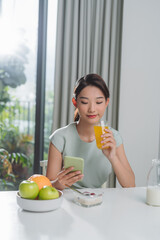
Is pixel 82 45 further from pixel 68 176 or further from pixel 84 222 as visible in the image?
pixel 84 222

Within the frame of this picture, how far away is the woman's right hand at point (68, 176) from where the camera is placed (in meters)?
1.39

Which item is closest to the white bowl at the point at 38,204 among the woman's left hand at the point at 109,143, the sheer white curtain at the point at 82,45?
the woman's left hand at the point at 109,143

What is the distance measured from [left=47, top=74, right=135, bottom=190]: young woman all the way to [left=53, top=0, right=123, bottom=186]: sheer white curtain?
106cm

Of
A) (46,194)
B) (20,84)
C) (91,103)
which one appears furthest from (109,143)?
(20,84)

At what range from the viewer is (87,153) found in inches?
74.8

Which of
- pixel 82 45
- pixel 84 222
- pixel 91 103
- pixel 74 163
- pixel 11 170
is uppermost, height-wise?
pixel 82 45

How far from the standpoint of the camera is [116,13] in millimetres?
3164

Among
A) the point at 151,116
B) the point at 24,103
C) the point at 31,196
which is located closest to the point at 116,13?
the point at 151,116

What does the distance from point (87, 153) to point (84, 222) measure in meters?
0.83

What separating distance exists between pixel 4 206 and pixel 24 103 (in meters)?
2.19

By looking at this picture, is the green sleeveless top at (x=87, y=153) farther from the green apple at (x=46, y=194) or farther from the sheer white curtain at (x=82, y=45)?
the sheer white curtain at (x=82, y=45)

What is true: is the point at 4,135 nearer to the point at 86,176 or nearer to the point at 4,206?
the point at 86,176

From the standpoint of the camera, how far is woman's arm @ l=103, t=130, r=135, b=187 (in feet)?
5.34

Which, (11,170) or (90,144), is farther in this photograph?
(11,170)
